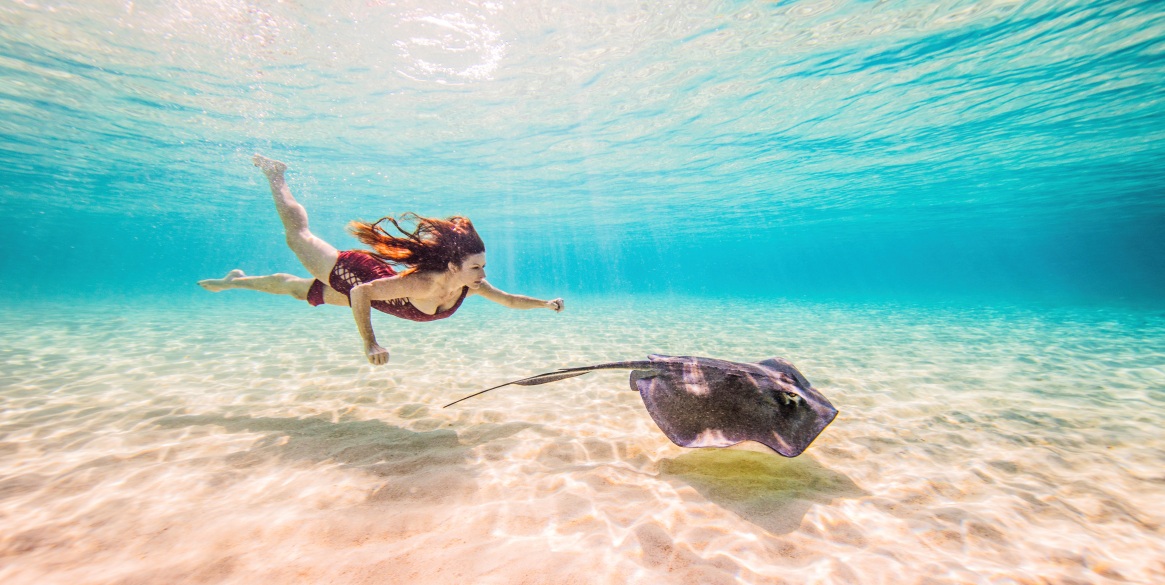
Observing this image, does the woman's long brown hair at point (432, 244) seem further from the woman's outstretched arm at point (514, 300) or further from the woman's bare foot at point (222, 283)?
the woman's bare foot at point (222, 283)

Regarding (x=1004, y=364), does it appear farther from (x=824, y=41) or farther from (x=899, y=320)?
(x=899, y=320)

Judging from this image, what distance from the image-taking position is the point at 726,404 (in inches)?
123

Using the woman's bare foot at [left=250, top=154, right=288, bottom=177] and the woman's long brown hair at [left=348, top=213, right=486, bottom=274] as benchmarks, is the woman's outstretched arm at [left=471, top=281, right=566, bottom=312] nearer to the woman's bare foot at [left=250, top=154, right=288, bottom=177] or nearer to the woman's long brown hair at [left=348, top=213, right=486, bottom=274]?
the woman's long brown hair at [left=348, top=213, right=486, bottom=274]

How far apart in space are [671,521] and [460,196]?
1093 inches

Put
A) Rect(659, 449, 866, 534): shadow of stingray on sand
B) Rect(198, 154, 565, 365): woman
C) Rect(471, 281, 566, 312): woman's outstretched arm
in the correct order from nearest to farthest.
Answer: Rect(659, 449, 866, 534): shadow of stingray on sand
Rect(198, 154, 565, 365): woman
Rect(471, 281, 566, 312): woman's outstretched arm

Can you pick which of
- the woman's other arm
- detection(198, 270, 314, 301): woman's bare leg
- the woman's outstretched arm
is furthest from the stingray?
detection(198, 270, 314, 301): woman's bare leg

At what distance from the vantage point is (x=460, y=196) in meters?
27.7

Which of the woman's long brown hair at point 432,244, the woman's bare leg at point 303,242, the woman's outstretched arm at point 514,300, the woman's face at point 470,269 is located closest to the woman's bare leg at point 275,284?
the woman's bare leg at point 303,242

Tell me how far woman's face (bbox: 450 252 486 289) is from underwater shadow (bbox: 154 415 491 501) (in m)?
1.72

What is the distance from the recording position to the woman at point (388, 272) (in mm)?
4055

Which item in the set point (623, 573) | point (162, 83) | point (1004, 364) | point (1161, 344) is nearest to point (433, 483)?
point (623, 573)

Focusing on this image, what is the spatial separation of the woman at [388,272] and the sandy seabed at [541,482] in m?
1.34

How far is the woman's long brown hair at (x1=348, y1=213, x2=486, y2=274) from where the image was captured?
13.3 feet

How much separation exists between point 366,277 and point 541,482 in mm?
3327
